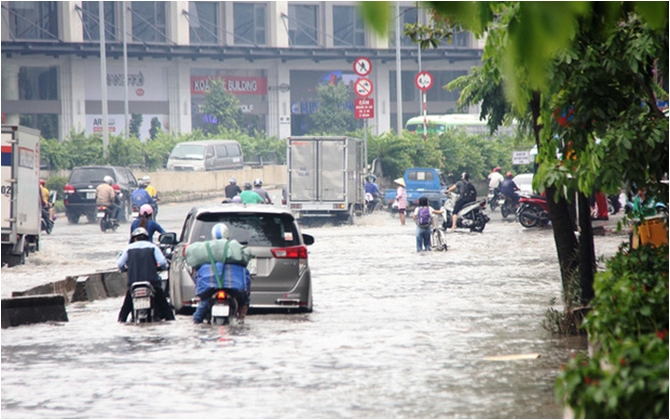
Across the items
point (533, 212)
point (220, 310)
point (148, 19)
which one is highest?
point (148, 19)

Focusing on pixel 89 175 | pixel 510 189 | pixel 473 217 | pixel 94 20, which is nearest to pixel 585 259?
pixel 473 217

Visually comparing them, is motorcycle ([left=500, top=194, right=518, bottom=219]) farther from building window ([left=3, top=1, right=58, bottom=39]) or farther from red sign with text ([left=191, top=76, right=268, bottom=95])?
red sign with text ([left=191, top=76, right=268, bottom=95])

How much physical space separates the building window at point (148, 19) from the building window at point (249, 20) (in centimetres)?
473

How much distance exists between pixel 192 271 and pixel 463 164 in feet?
131

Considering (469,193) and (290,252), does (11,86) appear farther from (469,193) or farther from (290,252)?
(290,252)

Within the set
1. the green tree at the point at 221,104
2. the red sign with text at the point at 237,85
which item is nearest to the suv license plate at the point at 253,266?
the green tree at the point at 221,104

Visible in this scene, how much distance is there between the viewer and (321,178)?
127 ft

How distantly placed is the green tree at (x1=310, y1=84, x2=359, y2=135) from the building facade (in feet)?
6.40

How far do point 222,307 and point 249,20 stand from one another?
63026 millimetres

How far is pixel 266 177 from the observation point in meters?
59.4

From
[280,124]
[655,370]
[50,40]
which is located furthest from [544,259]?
[280,124]

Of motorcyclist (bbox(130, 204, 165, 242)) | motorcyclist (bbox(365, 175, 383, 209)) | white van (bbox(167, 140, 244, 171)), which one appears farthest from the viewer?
white van (bbox(167, 140, 244, 171))

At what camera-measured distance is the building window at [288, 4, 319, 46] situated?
76125 mm

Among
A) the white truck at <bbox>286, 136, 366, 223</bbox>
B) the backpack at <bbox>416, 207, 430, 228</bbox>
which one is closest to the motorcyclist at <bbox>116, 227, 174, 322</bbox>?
the backpack at <bbox>416, 207, 430, 228</bbox>
